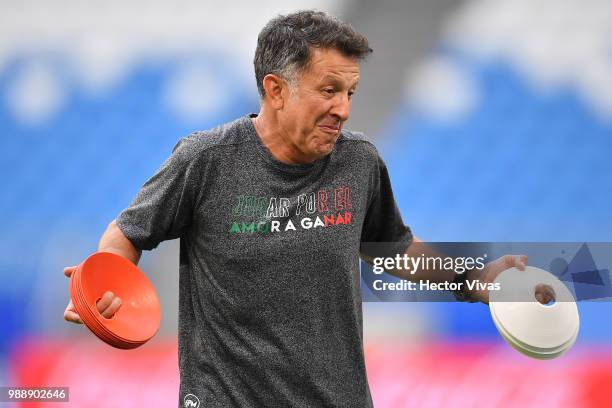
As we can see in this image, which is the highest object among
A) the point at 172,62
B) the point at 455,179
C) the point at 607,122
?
the point at 607,122

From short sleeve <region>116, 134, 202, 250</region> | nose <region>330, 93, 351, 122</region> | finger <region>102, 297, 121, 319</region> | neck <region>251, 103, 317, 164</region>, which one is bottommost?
finger <region>102, 297, 121, 319</region>

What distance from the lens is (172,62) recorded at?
8.79 feet

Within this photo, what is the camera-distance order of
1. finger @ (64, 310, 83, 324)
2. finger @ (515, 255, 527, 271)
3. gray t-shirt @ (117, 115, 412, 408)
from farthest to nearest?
finger @ (515, 255, 527, 271) → gray t-shirt @ (117, 115, 412, 408) → finger @ (64, 310, 83, 324)

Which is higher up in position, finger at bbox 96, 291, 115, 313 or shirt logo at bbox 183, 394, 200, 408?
finger at bbox 96, 291, 115, 313

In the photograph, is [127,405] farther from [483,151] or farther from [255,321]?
[483,151]

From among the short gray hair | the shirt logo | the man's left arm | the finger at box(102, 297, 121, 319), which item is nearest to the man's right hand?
the finger at box(102, 297, 121, 319)

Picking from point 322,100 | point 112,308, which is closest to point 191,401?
point 112,308

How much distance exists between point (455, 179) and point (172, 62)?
107 cm

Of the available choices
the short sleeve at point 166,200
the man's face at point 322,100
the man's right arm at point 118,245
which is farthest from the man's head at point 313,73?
the man's right arm at point 118,245

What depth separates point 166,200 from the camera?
1518 millimetres

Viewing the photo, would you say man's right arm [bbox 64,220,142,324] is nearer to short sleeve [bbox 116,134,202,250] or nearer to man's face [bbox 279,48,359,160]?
short sleeve [bbox 116,134,202,250]

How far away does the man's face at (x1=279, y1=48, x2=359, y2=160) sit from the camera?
150 cm

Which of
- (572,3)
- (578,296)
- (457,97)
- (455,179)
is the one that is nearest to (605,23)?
(572,3)

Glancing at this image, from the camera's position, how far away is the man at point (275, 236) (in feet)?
4.88
